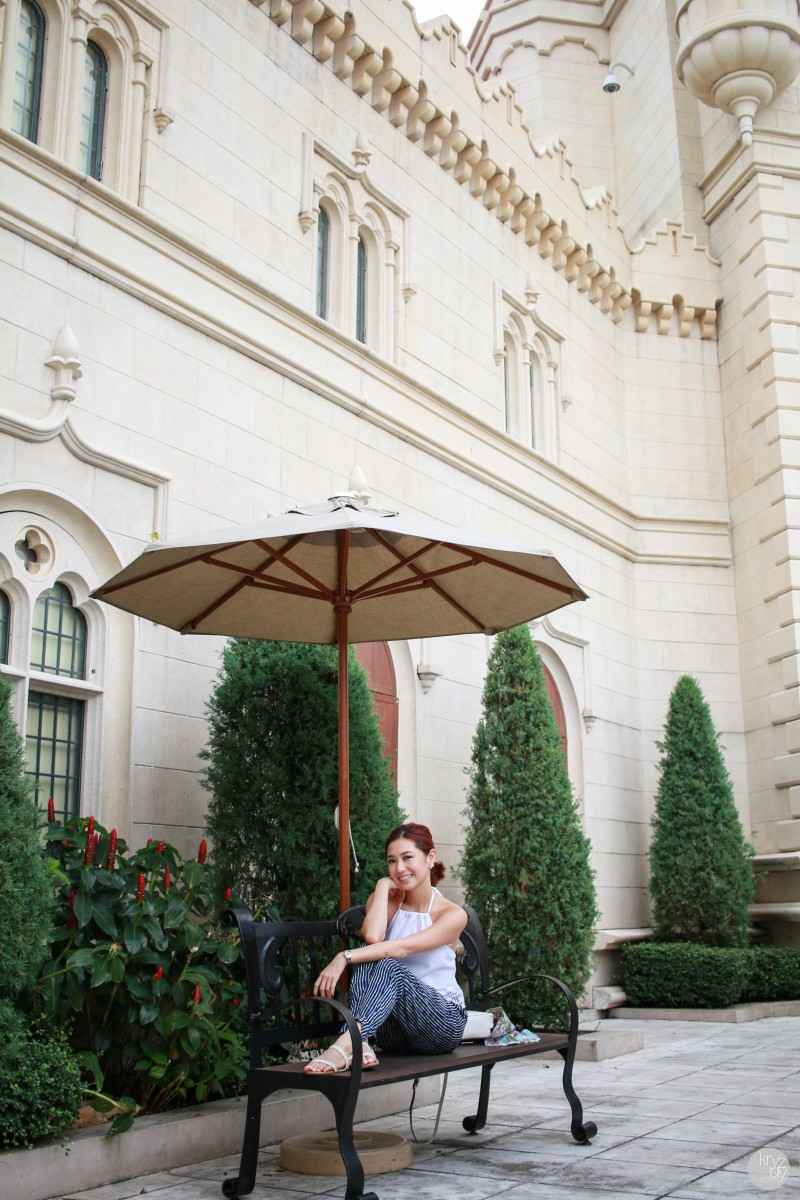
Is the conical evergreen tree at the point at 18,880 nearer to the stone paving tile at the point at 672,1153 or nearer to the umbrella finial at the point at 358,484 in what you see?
the stone paving tile at the point at 672,1153

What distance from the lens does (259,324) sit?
9352 mm

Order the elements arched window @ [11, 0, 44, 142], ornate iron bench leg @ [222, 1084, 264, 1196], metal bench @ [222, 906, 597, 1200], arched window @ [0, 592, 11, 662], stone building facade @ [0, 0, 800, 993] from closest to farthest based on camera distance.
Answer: metal bench @ [222, 906, 597, 1200] < ornate iron bench leg @ [222, 1084, 264, 1196] < arched window @ [0, 592, 11, 662] < stone building facade @ [0, 0, 800, 993] < arched window @ [11, 0, 44, 142]

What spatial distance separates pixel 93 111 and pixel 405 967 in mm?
6825

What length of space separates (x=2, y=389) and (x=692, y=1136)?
5.69m

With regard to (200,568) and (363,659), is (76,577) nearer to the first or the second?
(200,568)

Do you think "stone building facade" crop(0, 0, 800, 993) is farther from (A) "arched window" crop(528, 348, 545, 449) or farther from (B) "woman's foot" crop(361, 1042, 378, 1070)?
(B) "woman's foot" crop(361, 1042, 378, 1070)

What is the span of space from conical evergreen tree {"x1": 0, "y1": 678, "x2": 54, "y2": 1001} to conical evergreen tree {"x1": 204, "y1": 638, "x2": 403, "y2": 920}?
2.42 m

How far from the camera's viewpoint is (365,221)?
1116cm

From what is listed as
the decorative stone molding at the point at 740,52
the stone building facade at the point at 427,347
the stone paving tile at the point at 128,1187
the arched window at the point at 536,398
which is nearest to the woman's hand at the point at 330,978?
the stone paving tile at the point at 128,1187

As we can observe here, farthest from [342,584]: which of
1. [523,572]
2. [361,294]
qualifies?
[361,294]

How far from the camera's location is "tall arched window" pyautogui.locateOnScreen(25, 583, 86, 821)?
708cm

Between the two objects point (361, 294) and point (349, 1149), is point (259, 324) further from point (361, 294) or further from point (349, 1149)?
point (349, 1149)

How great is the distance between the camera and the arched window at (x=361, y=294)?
11.1m

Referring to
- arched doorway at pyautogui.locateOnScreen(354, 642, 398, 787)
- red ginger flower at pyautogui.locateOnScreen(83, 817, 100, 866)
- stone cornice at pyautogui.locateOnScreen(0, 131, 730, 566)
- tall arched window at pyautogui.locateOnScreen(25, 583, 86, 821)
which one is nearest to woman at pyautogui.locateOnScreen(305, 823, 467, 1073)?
red ginger flower at pyautogui.locateOnScreen(83, 817, 100, 866)
